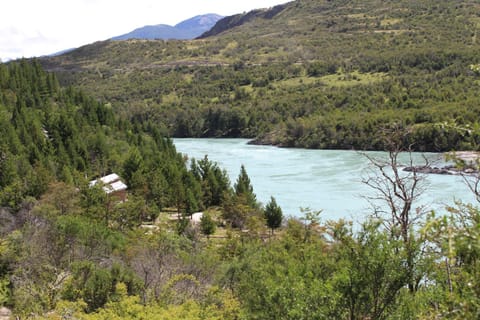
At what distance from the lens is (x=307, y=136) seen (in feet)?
267

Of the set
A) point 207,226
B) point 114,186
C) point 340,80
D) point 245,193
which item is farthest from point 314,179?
point 340,80

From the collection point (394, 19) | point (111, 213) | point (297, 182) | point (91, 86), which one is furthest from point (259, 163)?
point (394, 19)

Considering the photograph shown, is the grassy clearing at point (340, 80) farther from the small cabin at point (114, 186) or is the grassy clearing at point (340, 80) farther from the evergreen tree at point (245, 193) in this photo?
the small cabin at point (114, 186)

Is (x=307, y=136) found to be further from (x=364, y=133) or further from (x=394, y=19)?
(x=394, y=19)

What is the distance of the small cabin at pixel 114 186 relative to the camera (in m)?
39.0

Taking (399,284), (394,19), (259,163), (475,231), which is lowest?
(259,163)

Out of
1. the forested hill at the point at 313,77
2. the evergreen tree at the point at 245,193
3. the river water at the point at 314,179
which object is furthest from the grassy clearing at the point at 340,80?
the evergreen tree at the point at 245,193

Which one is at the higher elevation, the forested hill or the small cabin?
the forested hill

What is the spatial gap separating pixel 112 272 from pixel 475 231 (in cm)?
1877

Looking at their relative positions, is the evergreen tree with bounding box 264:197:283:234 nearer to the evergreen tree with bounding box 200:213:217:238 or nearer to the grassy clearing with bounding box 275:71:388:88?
the evergreen tree with bounding box 200:213:217:238

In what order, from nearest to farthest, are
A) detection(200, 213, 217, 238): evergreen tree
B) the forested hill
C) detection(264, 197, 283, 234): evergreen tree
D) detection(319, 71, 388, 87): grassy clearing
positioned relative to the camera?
detection(200, 213, 217, 238): evergreen tree
detection(264, 197, 283, 234): evergreen tree
the forested hill
detection(319, 71, 388, 87): grassy clearing

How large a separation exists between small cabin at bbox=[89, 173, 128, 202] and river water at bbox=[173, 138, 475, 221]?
12.8m

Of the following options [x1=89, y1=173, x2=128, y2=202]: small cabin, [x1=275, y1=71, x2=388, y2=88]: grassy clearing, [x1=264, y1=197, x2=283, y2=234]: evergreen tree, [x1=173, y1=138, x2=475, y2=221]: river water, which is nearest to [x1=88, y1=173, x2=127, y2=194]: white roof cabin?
[x1=89, y1=173, x2=128, y2=202]: small cabin

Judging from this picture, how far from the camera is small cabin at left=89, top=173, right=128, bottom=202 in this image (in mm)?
39031
